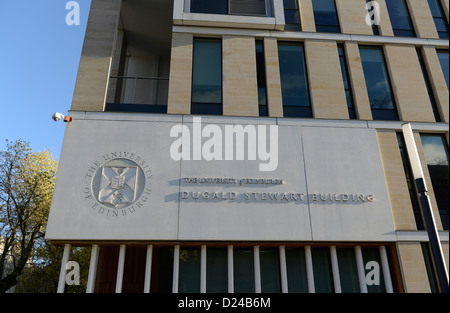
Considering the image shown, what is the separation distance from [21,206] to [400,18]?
2721cm

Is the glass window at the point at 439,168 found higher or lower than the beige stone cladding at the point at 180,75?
lower

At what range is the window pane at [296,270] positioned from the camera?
38.0 ft

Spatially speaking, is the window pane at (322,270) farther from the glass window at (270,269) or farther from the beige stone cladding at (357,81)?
the beige stone cladding at (357,81)

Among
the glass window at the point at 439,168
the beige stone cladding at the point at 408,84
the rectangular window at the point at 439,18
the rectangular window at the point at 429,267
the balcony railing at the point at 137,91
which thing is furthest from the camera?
the balcony railing at the point at 137,91

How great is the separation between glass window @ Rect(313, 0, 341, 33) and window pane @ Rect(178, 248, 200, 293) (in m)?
11.6

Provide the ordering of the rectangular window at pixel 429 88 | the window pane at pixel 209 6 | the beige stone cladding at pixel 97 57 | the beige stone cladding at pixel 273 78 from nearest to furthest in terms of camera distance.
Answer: the beige stone cladding at pixel 97 57 < the beige stone cladding at pixel 273 78 < the rectangular window at pixel 429 88 < the window pane at pixel 209 6

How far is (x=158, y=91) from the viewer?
60.5 feet

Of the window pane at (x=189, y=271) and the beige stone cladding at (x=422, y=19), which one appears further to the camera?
the beige stone cladding at (x=422, y=19)

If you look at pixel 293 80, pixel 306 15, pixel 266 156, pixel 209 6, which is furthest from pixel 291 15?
pixel 266 156

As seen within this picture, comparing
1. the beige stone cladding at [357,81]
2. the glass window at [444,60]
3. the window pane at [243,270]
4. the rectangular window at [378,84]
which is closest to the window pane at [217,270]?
the window pane at [243,270]

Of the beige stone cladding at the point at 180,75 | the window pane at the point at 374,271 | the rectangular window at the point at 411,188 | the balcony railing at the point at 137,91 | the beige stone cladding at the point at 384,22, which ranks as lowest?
the window pane at the point at 374,271

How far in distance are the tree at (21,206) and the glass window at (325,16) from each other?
22.2 meters

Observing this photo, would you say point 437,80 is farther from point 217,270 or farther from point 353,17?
point 217,270
